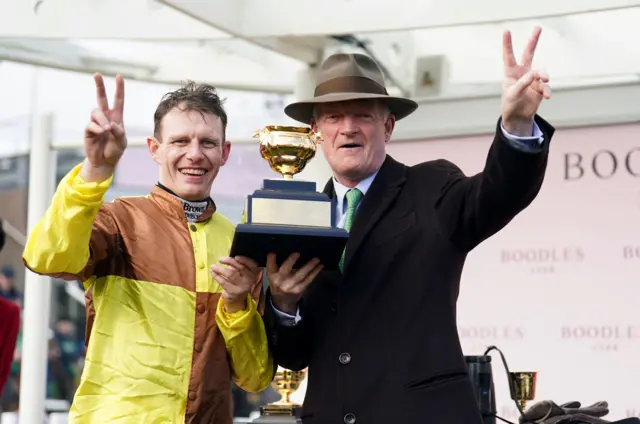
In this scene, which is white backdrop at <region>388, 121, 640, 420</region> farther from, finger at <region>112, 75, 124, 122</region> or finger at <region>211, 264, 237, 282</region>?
finger at <region>112, 75, 124, 122</region>

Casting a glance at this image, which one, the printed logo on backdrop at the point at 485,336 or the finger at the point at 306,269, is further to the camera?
the printed logo on backdrop at the point at 485,336

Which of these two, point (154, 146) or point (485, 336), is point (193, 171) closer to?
point (154, 146)

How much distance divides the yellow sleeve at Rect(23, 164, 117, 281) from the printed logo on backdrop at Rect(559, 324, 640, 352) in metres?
3.48

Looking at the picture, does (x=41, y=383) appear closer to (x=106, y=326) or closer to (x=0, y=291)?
(x=0, y=291)

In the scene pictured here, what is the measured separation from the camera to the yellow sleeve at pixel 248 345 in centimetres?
282

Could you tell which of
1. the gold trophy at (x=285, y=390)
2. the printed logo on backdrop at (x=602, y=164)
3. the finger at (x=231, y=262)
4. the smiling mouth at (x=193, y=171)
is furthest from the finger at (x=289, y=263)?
the printed logo on backdrop at (x=602, y=164)

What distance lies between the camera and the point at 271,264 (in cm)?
274

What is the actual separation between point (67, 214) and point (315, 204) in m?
0.61

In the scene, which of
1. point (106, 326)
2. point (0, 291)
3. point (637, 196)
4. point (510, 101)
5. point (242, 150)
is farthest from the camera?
point (0, 291)

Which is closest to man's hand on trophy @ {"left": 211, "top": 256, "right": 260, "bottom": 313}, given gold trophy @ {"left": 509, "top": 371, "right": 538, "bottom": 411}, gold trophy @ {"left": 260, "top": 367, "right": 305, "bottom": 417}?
gold trophy @ {"left": 509, "top": 371, "right": 538, "bottom": 411}

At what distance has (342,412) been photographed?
2732 mm

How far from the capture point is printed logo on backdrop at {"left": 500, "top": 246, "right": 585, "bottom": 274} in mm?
5668

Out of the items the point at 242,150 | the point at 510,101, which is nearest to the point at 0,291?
the point at 242,150

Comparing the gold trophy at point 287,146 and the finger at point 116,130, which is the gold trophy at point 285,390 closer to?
the gold trophy at point 287,146
